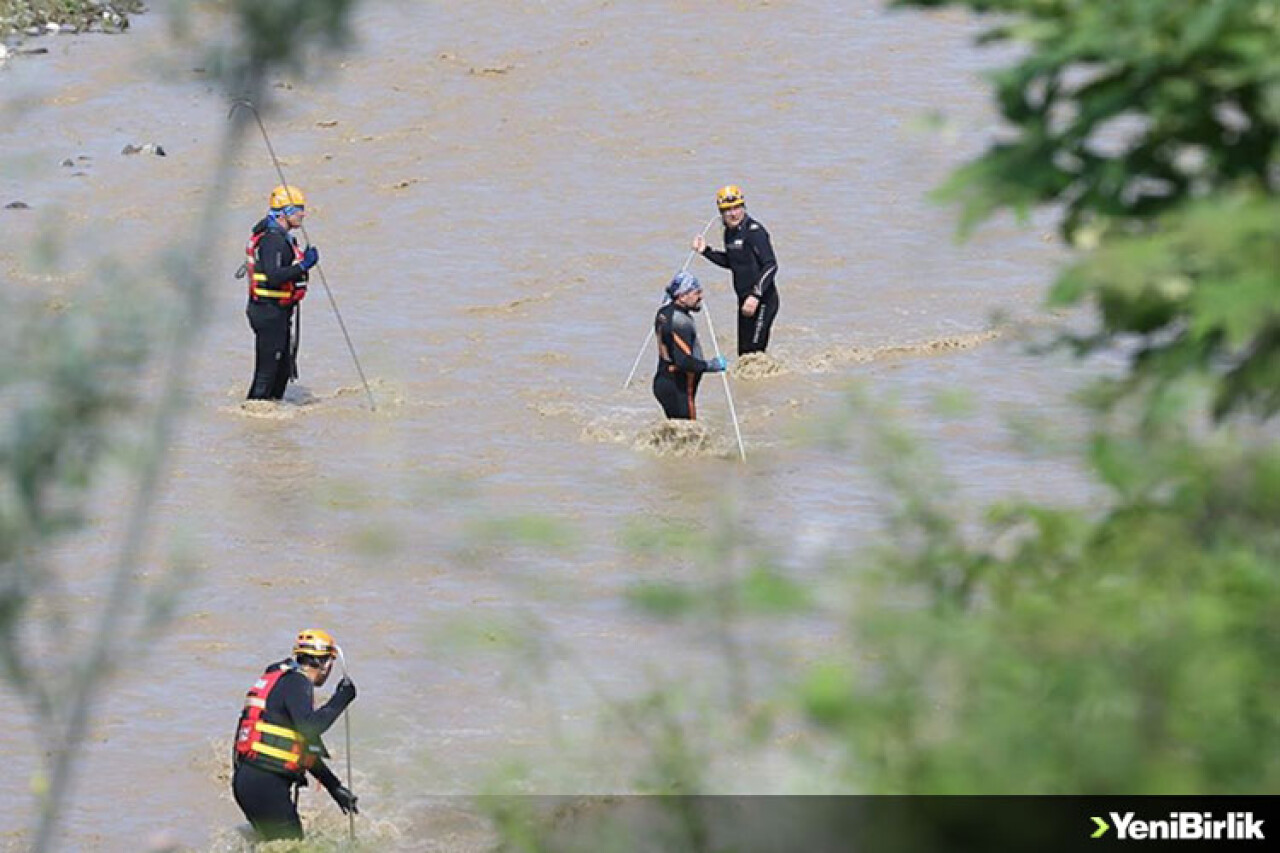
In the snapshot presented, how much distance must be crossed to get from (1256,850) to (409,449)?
16.6 meters

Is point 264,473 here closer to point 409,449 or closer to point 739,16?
point 409,449

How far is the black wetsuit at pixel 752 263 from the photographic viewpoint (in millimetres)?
21516

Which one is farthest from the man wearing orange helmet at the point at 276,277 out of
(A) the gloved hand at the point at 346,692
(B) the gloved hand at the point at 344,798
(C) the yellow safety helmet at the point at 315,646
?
(B) the gloved hand at the point at 344,798

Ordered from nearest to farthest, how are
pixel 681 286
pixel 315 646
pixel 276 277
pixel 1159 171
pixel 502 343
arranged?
1. pixel 1159 171
2. pixel 315 646
3. pixel 681 286
4. pixel 276 277
5. pixel 502 343

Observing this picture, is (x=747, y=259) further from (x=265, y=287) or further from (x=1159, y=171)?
(x=1159, y=171)

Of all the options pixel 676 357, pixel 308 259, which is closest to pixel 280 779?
pixel 676 357

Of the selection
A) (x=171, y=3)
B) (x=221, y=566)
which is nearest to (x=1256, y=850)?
(x=171, y=3)

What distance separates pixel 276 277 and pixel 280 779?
28.6 ft

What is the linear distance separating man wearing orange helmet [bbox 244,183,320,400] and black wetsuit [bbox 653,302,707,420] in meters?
3.00

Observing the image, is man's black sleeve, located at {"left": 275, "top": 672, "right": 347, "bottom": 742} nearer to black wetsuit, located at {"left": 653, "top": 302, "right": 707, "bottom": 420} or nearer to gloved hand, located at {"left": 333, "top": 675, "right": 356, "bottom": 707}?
gloved hand, located at {"left": 333, "top": 675, "right": 356, "bottom": 707}

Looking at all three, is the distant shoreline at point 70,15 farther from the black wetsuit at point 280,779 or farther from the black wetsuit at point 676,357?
the black wetsuit at point 280,779

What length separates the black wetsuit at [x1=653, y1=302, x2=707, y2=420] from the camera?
61.8ft

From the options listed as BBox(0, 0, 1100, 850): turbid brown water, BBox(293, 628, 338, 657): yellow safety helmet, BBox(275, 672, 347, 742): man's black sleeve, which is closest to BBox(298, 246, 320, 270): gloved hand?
BBox(0, 0, 1100, 850): turbid brown water

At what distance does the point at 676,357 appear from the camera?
18859 mm
